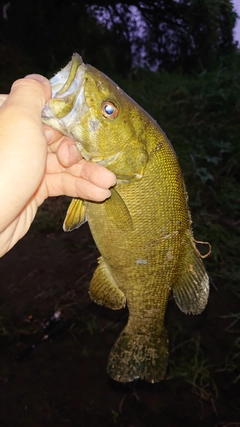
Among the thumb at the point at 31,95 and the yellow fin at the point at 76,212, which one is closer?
the thumb at the point at 31,95

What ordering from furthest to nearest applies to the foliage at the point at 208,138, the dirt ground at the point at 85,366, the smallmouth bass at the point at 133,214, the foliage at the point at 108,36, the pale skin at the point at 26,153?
1. the foliage at the point at 108,36
2. the foliage at the point at 208,138
3. the dirt ground at the point at 85,366
4. the smallmouth bass at the point at 133,214
5. the pale skin at the point at 26,153

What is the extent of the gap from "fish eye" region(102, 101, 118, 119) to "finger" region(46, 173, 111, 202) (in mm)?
331

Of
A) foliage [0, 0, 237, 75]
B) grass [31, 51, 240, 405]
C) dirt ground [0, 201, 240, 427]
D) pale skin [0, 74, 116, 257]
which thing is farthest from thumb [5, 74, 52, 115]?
foliage [0, 0, 237, 75]

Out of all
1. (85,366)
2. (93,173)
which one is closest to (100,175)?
(93,173)

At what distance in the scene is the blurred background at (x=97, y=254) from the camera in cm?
352

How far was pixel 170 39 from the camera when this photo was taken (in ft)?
26.2

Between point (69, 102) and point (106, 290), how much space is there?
115cm

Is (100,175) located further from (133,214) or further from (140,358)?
(140,358)

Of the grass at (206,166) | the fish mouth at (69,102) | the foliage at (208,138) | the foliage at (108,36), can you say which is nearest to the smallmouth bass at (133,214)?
the fish mouth at (69,102)

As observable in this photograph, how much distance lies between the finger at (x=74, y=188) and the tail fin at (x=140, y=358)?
37.0 inches

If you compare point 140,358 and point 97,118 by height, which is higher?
point 97,118

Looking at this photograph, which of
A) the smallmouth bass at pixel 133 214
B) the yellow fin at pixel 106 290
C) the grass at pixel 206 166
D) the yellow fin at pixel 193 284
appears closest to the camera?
the smallmouth bass at pixel 133 214

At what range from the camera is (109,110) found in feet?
5.88

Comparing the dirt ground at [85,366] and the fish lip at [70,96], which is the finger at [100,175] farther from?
the dirt ground at [85,366]
